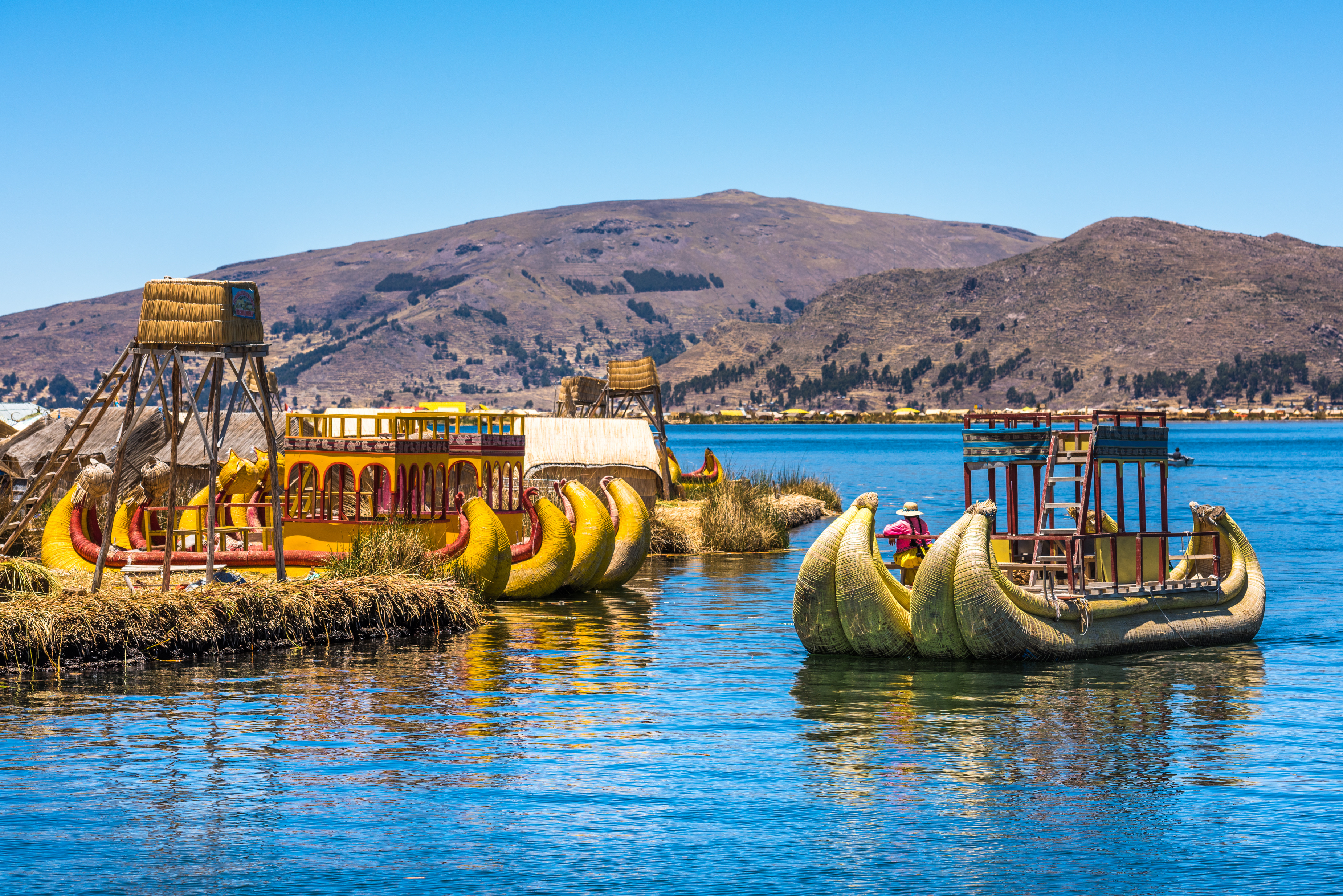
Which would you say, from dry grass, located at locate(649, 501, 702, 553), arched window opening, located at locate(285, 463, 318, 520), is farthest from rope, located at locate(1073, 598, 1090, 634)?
dry grass, located at locate(649, 501, 702, 553)

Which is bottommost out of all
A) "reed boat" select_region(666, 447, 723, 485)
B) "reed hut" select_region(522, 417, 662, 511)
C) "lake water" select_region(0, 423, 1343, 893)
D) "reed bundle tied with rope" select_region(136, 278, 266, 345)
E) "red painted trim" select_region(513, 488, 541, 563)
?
"lake water" select_region(0, 423, 1343, 893)

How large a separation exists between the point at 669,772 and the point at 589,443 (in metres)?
22.0

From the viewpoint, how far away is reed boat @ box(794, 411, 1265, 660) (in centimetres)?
1822

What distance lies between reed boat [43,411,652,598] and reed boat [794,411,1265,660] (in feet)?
21.4

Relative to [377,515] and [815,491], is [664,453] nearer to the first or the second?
[815,491]

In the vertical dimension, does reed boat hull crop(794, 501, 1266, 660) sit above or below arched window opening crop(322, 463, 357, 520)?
below

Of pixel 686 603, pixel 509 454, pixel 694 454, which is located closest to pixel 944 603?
pixel 686 603

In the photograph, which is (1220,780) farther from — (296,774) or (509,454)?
(509,454)

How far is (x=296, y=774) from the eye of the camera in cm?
1325

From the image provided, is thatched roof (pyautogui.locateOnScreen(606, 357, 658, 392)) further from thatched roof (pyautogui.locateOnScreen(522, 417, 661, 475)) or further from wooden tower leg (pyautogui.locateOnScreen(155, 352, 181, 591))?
wooden tower leg (pyautogui.locateOnScreen(155, 352, 181, 591))

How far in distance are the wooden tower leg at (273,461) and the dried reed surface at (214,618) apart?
43cm

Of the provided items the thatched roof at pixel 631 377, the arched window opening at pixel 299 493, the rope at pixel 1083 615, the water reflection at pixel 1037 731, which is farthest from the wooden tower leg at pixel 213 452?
the thatched roof at pixel 631 377

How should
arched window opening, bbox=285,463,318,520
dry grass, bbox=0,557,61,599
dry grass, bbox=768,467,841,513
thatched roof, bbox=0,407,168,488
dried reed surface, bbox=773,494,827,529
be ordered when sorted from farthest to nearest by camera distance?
1. dry grass, bbox=768,467,841,513
2. dried reed surface, bbox=773,494,827,529
3. thatched roof, bbox=0,407,168,488
4. arched window opening, bbox=285,463,318,520
5. dry grass, bbox=0,557,61,599

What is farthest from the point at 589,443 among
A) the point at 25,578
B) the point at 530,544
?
the point at 25,578
